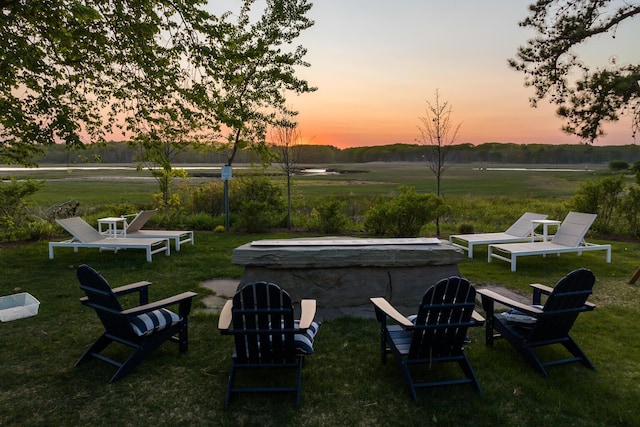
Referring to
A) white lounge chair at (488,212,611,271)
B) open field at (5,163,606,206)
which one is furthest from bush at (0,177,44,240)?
white lounge chair at (488,212,611,271)

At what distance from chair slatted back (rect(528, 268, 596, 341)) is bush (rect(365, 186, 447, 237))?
6905 mm

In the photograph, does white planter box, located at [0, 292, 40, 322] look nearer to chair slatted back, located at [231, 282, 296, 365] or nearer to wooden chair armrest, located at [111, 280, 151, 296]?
wooden chair armrest, located at [111, 280, 151, 296]

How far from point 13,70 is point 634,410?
374 inches

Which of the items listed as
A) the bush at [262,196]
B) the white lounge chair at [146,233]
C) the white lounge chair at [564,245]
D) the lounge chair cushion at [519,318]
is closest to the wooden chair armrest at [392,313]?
the lounge chair cushion at [519,318]

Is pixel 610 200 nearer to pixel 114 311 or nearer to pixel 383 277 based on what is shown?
pixel 383 277

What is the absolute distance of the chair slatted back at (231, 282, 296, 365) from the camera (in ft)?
10.3

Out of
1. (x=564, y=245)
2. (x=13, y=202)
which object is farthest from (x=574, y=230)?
(x=13, y=202)

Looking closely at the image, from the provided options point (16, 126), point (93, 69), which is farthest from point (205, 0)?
point (16, 126)

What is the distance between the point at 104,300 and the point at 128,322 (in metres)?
0.28

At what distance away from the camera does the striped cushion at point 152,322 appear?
3.65 metres

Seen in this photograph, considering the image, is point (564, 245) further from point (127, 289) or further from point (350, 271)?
point (127, 289)

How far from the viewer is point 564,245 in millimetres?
8203

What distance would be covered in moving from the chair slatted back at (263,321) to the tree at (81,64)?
585 centimetres

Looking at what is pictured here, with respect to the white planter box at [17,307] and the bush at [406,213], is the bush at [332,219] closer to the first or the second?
the bush at [406,213]
